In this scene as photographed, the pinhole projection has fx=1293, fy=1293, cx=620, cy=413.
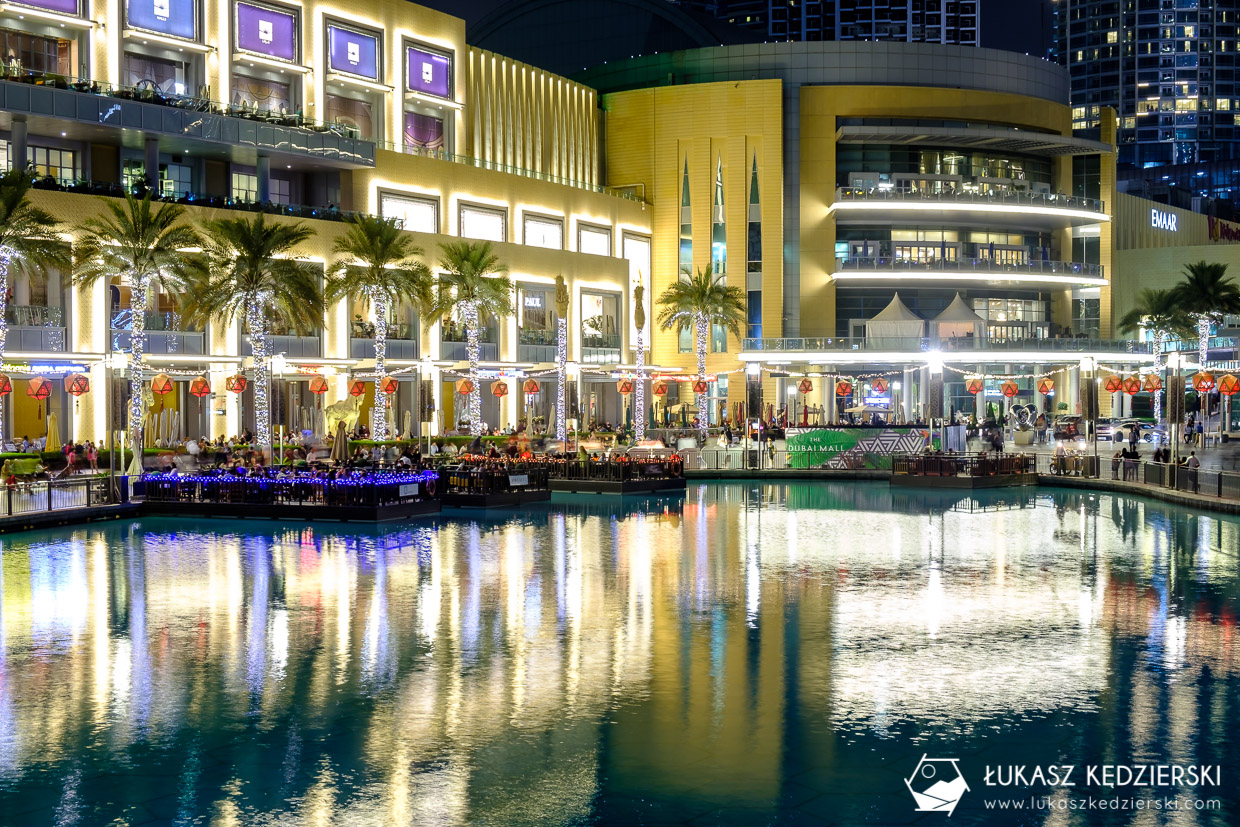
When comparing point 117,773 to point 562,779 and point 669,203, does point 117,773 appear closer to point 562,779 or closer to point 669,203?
point 562,779

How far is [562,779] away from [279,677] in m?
5.37

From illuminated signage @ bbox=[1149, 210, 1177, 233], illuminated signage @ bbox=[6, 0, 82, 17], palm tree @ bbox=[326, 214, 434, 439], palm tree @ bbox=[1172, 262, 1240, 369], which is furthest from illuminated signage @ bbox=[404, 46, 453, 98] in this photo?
illuminated signage @ bbox=[1149, 210, 1177, 233]

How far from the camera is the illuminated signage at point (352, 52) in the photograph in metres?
65.7

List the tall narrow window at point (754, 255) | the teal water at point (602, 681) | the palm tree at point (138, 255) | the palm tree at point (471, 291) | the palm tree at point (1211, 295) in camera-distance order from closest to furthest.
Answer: the teal water at point (602, 681), the palm tree at point (138, 255), the palm tree at point (471, 291), the palm tree at point (1211, 295), the tall narrow window at point (754, 255)

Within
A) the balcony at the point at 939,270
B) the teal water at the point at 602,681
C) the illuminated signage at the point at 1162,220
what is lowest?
the teal water at the point at 602,681

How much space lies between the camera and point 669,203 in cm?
8644

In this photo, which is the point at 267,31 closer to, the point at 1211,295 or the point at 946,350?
the point at 946,350

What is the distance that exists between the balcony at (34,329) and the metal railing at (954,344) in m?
42.3

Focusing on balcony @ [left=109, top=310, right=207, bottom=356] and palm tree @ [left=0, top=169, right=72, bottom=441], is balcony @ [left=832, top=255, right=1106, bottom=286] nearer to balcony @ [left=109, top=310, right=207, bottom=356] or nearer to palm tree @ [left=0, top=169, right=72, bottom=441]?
balcony @ [left=109, top=310, right=207, bottom=356]

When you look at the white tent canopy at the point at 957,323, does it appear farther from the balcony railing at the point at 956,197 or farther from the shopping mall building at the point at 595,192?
the balcony railing at the point at 956,197

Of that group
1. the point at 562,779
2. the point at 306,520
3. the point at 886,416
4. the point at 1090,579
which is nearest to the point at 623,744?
the point at 562,779

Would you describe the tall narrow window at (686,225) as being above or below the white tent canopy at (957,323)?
above

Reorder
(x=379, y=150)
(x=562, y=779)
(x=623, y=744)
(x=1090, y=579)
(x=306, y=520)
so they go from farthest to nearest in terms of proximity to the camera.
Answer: (x=379, y=150) → (x=306, y=520) → (x=1090, y=579) → (x=623, y=744) → (x=562, y=779)

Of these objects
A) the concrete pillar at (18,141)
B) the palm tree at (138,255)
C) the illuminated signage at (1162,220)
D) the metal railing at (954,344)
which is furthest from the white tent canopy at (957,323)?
the concrete pillar at (18,141)
